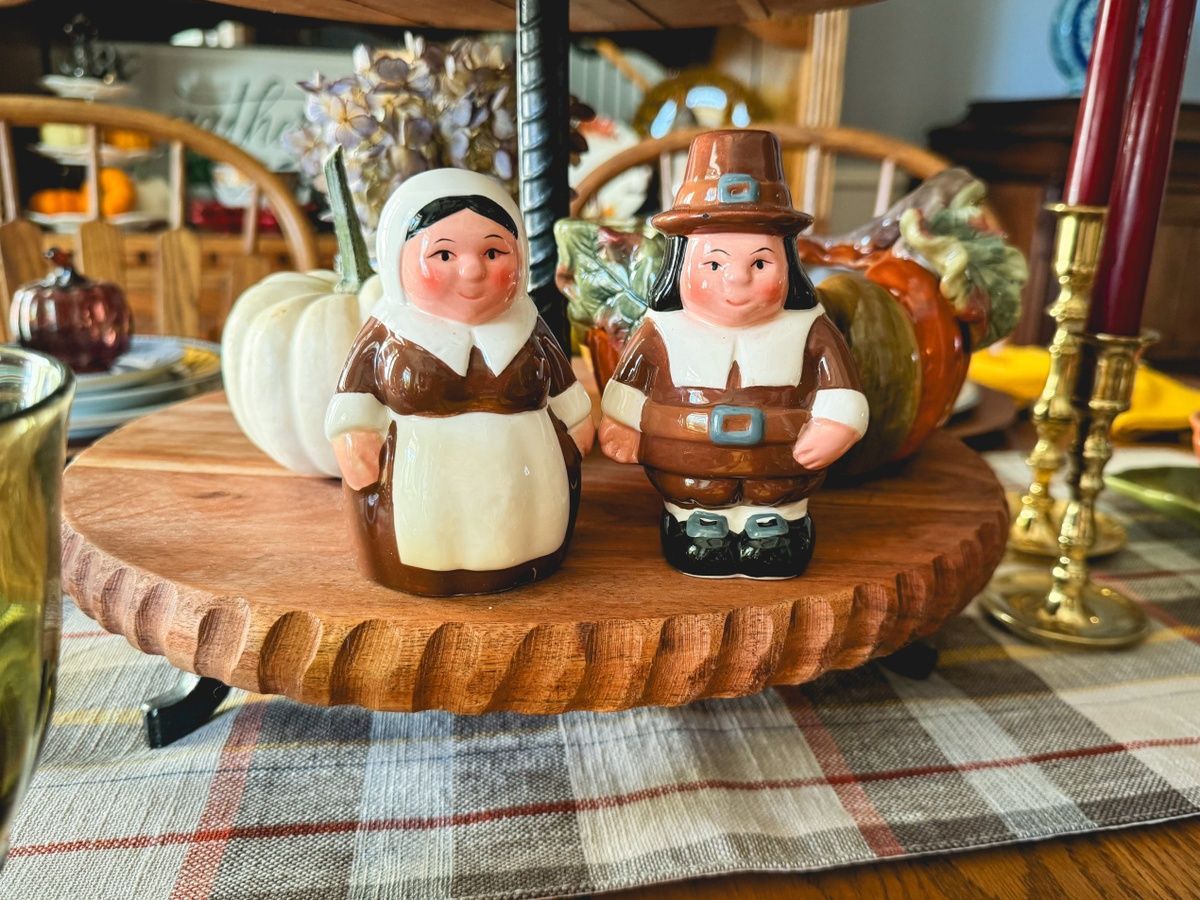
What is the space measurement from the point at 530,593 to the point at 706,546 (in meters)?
0.09

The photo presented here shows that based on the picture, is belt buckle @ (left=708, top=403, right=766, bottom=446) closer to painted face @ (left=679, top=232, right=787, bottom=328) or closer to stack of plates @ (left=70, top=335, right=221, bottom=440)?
painted face @ (left=679, top=232, right=787, bottom=328)

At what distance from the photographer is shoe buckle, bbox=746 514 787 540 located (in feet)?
1.38

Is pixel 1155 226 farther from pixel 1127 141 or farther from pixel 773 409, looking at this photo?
pixel 773 409

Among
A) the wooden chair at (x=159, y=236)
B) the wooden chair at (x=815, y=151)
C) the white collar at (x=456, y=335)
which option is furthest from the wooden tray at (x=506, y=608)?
the wooden chair at (x=815, y=151)

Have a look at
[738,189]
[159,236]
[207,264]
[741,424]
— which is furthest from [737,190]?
[207,264]

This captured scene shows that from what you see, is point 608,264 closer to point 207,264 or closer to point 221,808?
point 221,808

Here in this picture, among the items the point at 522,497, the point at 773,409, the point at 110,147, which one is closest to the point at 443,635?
the point at 522,497

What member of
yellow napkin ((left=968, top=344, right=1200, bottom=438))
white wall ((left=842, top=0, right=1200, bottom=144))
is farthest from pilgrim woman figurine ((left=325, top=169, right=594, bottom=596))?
white wall ((left=842, top=0, right=1200, bottom=144))

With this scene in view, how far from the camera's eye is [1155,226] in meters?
0.58

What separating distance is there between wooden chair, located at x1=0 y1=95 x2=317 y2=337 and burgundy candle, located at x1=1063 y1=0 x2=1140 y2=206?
0.84m

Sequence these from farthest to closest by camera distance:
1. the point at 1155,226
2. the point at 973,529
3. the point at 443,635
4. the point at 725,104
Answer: the point at 725,104 → the point at 1155,226 → the point at 973,529 → the point at 443,635

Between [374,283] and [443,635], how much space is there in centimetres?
27

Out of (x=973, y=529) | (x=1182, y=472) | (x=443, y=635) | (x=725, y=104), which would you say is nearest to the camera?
(x=443, y=635)

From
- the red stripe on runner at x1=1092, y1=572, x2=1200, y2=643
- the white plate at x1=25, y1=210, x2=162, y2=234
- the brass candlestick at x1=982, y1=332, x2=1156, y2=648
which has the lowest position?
the red stripe on runner at x1=1092, y1=572, x2=1200, y2=643
